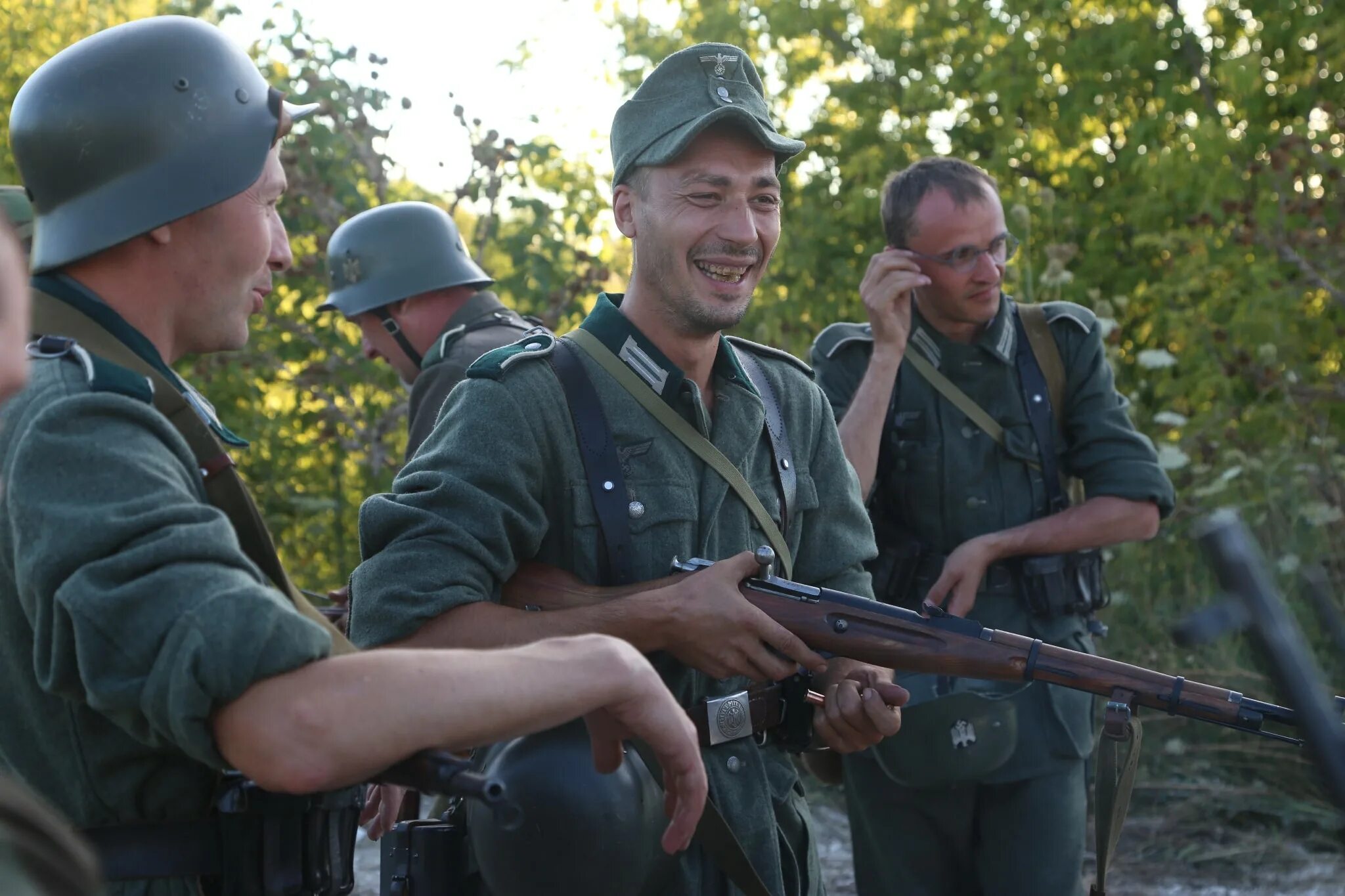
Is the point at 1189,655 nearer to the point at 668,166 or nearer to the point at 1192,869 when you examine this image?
the point at 1192,869

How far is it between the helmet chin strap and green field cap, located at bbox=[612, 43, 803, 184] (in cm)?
244

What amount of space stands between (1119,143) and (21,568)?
10.6 m

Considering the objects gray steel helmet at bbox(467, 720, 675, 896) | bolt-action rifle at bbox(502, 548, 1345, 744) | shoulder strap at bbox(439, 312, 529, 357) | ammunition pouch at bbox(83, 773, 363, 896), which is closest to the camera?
ammunition pouch at bbox(83, 773, 363, 896)

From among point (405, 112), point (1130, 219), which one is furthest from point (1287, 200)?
point (405, 112)

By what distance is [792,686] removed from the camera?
10.7 feet

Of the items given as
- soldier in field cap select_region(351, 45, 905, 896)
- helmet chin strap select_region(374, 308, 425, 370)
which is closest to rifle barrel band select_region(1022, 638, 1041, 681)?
soldier in field cap select_region(351, 45, 905, 896)

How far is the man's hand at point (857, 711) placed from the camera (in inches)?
124

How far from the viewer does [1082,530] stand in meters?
4.48

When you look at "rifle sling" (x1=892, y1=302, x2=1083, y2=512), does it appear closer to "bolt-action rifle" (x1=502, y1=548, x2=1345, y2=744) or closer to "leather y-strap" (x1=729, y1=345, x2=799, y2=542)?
"leather y-strap" (x1=729, y1=345, x2=799, y2=542)

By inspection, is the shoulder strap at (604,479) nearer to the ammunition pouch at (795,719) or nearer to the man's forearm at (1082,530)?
the ammunition pouch at (795,719)

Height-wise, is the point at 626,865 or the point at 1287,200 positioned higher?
the point at 1287,200

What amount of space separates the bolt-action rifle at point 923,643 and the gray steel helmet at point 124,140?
42.8 inches

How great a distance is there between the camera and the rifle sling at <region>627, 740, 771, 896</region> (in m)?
2.93

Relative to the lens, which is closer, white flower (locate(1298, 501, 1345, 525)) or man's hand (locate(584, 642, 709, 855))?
man's hand (locate(584, 642, 709, 855))
